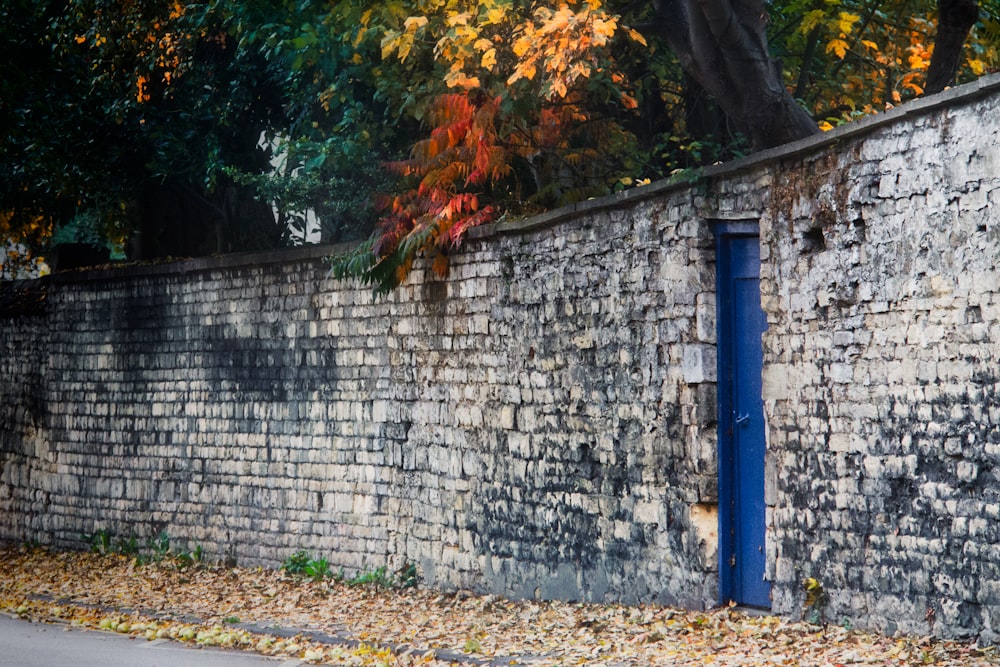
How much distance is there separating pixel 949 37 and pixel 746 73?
1754mm

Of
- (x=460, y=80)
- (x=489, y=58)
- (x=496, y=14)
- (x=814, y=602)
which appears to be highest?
(x=496, y=14)

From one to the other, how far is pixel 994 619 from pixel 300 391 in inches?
329

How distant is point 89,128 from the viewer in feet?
55.7

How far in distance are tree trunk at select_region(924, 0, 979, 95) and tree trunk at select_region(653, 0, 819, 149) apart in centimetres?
108

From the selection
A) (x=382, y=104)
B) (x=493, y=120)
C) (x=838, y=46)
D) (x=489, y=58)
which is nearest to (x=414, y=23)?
(x=489, y=58)

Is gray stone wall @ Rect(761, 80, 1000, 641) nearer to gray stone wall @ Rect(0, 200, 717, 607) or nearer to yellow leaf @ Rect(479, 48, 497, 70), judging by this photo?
gray stone wall @ Rect(0, 200, 717, 607)

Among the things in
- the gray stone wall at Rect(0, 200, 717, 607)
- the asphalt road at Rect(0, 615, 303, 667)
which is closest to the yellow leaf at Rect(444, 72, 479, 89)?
the gray stone wall at Rect(0, 200, 717, 607)

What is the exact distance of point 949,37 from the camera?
36.6 ft

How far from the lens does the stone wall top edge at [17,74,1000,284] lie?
7.33 metres

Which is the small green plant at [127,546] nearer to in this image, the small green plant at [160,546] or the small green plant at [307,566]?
the small green plant at [160,546]

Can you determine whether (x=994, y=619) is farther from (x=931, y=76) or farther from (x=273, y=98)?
(x=273, y=98)

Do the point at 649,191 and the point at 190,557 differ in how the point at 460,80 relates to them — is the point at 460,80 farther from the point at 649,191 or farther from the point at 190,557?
the point at 190,557

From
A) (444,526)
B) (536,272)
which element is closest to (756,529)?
(536,272)

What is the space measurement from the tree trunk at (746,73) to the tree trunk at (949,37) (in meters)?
1.08
